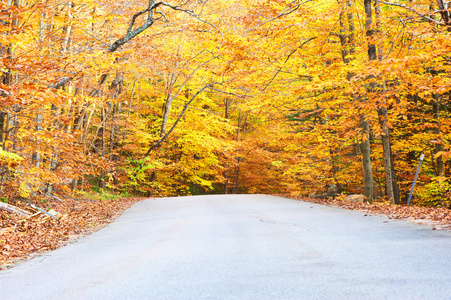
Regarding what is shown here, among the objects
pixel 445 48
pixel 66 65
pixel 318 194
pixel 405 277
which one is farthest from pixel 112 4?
pixel 318 194

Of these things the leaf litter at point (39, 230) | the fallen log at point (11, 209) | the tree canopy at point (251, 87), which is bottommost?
the leaf litter at point (39, 230)

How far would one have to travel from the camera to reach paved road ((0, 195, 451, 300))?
12.6 ft

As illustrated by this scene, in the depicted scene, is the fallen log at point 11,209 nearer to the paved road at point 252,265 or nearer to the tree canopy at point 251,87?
the tree canopy at point 251,87

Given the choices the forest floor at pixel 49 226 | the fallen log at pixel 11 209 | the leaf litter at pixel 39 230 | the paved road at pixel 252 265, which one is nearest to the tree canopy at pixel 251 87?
the fallen log at pixel 11 209

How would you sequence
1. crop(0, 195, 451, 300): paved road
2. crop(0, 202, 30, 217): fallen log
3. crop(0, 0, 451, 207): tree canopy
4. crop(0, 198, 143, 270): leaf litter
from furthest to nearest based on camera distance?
crop(0, 202, 30, 217): fallen log, crop(0, 0, 451, 207): tree canopy, crop(0, 198, 143, 270): leaf litter, crop(0, 195, 451, 300): paved road

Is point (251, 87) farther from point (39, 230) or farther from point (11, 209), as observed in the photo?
point (39, 230)

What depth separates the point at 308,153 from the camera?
19.1 m

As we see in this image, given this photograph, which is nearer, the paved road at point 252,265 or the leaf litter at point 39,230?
the paved road at point 252,265

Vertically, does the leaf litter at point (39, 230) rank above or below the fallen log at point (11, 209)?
below

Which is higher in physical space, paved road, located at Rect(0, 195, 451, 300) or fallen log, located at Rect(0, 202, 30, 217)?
fallen log, located at Rect(0, 202, 30, 217)

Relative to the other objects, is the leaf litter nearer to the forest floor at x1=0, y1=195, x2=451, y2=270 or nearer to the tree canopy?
the forest floor at x1=0, y1=195, x2=451, y2=270

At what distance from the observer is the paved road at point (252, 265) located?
386 cm

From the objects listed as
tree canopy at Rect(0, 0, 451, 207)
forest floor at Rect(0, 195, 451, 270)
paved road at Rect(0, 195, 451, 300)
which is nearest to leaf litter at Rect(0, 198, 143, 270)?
forest floor at Rect(0, 195, 451, 270)

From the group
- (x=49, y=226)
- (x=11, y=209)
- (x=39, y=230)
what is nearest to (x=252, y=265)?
(x=39, y=230)
